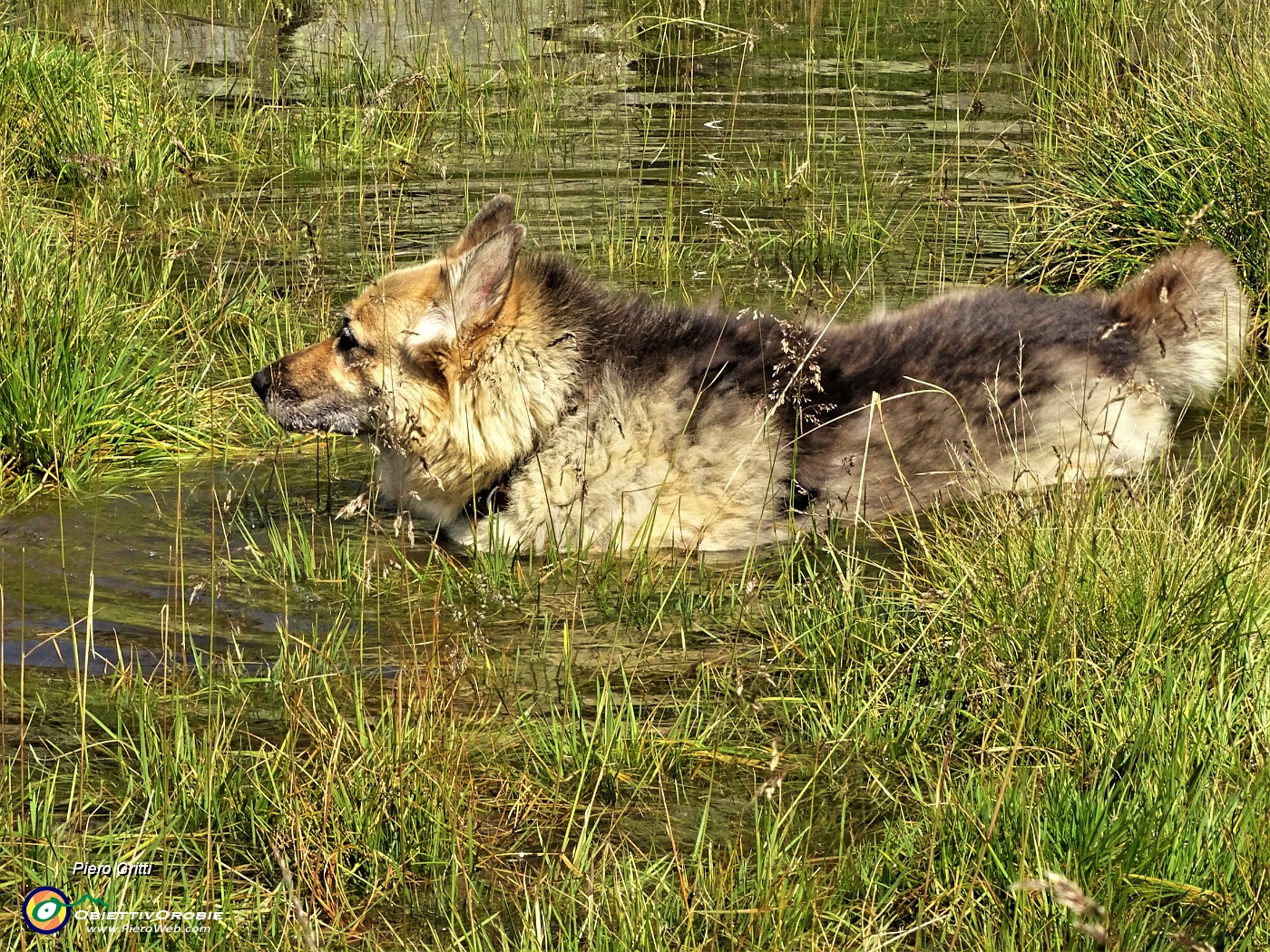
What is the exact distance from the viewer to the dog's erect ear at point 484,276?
4.80m

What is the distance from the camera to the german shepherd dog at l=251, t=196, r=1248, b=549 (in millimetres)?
5004

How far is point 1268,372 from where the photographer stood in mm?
5953

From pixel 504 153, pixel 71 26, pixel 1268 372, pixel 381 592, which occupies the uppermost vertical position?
pixel 71 26

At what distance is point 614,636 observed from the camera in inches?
168

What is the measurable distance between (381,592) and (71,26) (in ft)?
24.9

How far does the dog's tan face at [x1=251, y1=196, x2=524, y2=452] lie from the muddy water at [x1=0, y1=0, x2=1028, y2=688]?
1.32ft

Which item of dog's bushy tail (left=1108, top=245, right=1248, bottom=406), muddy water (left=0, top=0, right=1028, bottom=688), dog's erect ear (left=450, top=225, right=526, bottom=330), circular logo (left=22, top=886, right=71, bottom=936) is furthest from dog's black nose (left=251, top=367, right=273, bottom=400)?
dog's bushy tail (left=1108, top=245, right=1248, bottom=406)

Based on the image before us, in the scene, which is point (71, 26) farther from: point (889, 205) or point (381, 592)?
point (381, 592)

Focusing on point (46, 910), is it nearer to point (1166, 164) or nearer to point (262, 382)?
point (262, 382)

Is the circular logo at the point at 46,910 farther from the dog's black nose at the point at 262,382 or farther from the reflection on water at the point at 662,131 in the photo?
the reflection on water at the point at 662,131

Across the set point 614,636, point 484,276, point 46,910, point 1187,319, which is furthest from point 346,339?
point 1187,319

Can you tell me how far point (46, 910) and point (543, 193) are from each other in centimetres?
700

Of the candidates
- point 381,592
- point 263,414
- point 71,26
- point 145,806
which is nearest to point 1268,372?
point 381,592

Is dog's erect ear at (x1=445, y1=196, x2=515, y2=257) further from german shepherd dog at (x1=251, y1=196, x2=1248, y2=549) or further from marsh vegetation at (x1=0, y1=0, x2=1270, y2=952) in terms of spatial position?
marsh vegetation at (x1=0, y1=0, x2=1270, y2=952)
